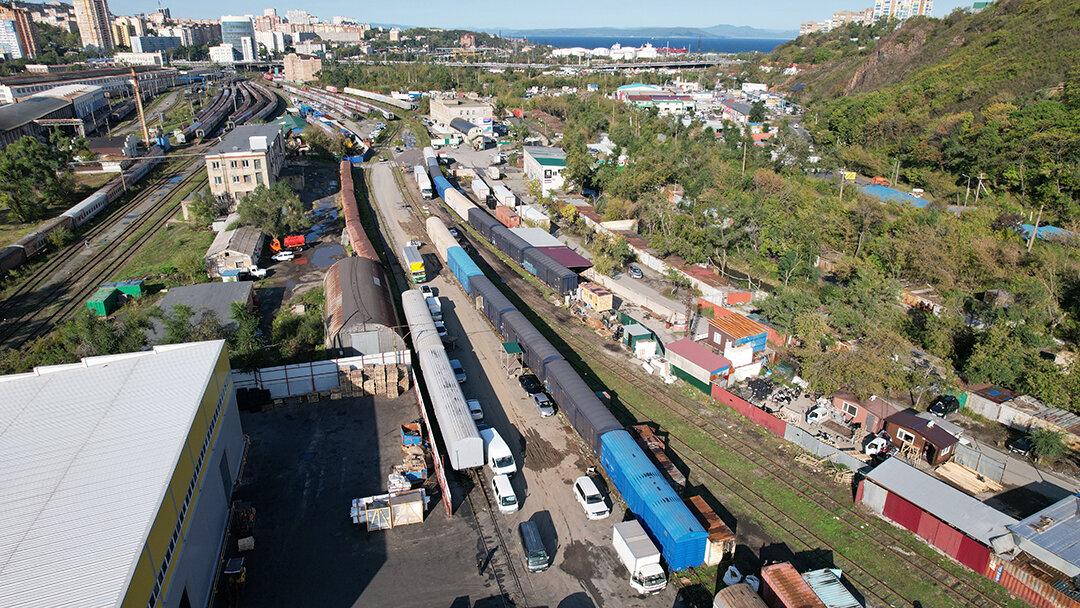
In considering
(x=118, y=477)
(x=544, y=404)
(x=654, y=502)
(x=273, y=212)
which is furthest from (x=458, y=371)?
(x=273, y=212)

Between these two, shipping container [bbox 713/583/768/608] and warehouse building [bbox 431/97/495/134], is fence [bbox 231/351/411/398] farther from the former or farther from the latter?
warehouse building [bbox 431/97/495/134]

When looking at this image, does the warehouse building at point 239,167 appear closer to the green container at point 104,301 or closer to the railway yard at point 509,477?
the railway yard at point 509,477

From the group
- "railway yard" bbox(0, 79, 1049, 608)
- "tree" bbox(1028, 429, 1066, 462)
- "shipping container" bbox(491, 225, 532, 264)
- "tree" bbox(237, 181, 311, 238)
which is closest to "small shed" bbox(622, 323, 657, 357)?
"railway yard" bbox(0, 79, 1049, 608)

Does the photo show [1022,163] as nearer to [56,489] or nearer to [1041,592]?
[1041,592]

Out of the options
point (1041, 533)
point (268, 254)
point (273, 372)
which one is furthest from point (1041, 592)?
point (268, 254)

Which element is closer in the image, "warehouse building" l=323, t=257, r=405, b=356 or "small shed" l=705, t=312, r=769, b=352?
"warehouse building" l=323, t=257, r=405, b=356

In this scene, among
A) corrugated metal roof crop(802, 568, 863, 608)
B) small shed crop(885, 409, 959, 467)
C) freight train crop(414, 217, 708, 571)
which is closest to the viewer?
corrugated metal roof crop(802, 568, 863, 608)
